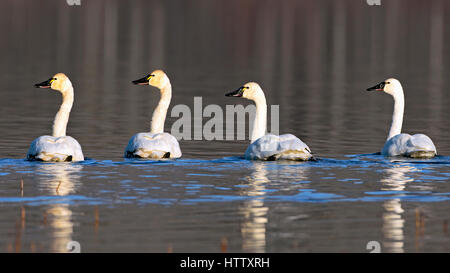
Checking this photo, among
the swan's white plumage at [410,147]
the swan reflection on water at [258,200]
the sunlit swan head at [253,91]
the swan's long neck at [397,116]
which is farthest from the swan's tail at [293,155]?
the swan's long neck at [397,116]

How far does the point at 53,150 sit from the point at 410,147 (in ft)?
22.3

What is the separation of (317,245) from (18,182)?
602 cm

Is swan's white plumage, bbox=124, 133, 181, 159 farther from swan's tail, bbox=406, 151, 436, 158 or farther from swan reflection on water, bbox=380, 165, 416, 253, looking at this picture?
swan's tail, bbox=406, 151, 436, 158

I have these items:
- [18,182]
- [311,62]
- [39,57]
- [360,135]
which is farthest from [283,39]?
[18,182]

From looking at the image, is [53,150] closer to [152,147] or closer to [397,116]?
[152,147]

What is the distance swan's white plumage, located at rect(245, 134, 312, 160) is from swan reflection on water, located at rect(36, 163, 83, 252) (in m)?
3.33

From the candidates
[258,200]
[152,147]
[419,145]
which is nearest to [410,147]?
[419,145]

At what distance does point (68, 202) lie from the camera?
591 inches

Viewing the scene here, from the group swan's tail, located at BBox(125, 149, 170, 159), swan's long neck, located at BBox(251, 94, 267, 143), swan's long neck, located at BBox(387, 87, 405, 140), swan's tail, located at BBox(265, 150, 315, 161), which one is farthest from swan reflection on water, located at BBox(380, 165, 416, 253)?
swan's tail, located at BBox(125, 149, 170, 159)

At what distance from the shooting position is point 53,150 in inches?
747

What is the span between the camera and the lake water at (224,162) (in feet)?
43.4

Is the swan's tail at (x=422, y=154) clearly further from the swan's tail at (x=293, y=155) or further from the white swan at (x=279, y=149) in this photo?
the swan's tail at (x=293, y=155)

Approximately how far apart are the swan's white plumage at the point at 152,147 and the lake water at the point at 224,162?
1.18 ft

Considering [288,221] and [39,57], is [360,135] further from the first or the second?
[39,57]
